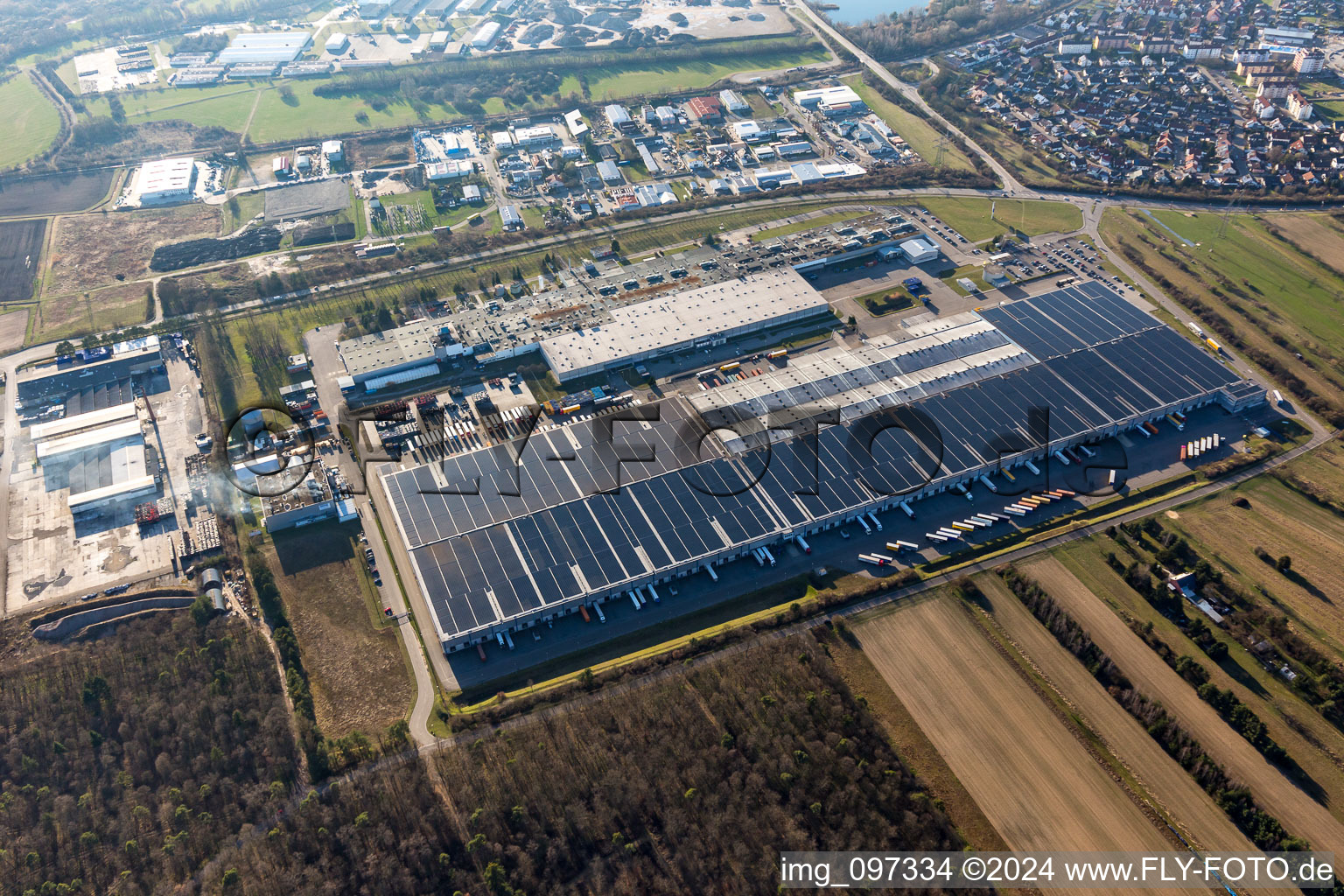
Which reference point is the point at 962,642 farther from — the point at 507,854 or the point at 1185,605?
the point at 507,854

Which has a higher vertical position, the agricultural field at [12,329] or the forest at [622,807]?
the agricultural field at [12,329]

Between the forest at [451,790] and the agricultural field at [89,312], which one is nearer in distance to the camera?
the forest at [451,790]

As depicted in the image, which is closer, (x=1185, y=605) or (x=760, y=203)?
→ (x=1185, y=605)

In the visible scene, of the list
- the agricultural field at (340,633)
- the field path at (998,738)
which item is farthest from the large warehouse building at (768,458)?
the field path at (998,738)

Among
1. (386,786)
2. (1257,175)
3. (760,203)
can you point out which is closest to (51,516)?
(386,786)

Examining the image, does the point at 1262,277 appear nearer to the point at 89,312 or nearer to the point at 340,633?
the point at 340,633

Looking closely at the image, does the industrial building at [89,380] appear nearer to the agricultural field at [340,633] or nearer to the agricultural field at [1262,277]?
the agricultural field at [340,633]

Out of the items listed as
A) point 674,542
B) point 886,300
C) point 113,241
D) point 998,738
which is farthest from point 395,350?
point 998,738
